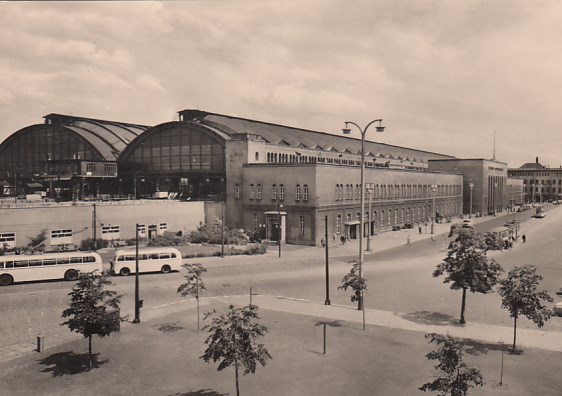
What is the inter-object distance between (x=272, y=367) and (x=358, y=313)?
30.8 feet

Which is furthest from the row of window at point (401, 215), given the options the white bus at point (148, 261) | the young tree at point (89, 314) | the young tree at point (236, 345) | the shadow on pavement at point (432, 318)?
the young tree at point (236, 345)

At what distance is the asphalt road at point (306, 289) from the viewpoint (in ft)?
86.6

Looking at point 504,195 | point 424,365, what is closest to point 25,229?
point 424,365

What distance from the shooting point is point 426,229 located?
254ft

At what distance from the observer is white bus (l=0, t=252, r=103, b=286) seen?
3506 cm

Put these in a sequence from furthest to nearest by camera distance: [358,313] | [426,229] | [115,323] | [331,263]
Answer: [426,229]
[331,263]
[358,313]
[115,323]

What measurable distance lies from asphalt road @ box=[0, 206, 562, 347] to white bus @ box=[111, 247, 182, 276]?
37.0 inches

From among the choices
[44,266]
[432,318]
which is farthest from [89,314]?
[44,266]

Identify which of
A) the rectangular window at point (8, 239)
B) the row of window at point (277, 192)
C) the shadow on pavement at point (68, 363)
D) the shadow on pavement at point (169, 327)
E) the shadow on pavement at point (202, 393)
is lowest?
the shadow on pavement at point (68, 363)

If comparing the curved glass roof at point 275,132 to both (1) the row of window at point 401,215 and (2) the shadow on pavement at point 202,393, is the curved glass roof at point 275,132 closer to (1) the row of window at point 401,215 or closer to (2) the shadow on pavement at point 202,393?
(1) the row of window at point 401,215

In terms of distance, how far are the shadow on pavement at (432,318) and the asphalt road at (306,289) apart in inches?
2.2

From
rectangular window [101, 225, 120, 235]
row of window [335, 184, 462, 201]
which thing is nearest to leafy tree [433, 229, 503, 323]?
row of window [335, 184, 462, 201]

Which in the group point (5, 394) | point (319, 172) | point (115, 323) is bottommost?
point (5, 394)

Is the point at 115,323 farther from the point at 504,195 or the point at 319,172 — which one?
the point at 504,195
